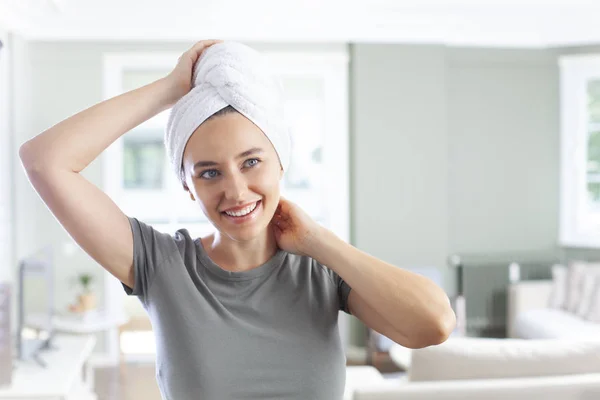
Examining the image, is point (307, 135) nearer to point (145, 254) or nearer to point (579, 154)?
point (579, 154)

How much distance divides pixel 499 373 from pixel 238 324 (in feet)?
5.46

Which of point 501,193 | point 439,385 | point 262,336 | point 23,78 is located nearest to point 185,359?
point 262,336

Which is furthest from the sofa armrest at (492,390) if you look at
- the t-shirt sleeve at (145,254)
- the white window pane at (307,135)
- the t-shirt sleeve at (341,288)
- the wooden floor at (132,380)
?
the white window pane at (307,135)

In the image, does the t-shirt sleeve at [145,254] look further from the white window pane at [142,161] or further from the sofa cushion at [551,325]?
the white window pane at [142,161]

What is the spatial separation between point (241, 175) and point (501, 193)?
5.10 metres

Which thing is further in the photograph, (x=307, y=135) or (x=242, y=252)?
(x=307, y=135)

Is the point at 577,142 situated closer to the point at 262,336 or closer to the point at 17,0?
the point at 17,0

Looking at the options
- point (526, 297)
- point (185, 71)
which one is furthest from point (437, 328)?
point (526, 297)

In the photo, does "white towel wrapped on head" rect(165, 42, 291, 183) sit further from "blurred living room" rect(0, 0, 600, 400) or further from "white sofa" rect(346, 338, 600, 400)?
"blurred living room" rect(0, 0, 600, 400)

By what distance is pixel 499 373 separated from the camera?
2.23 m

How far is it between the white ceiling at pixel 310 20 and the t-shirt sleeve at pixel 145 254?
3182mm

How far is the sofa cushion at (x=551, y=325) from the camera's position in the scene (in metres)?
4.27

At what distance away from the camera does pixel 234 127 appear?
0.83 meters

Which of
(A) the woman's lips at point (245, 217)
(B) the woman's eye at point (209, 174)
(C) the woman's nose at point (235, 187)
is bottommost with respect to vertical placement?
(A) the woman's lips at point (245, 217)
